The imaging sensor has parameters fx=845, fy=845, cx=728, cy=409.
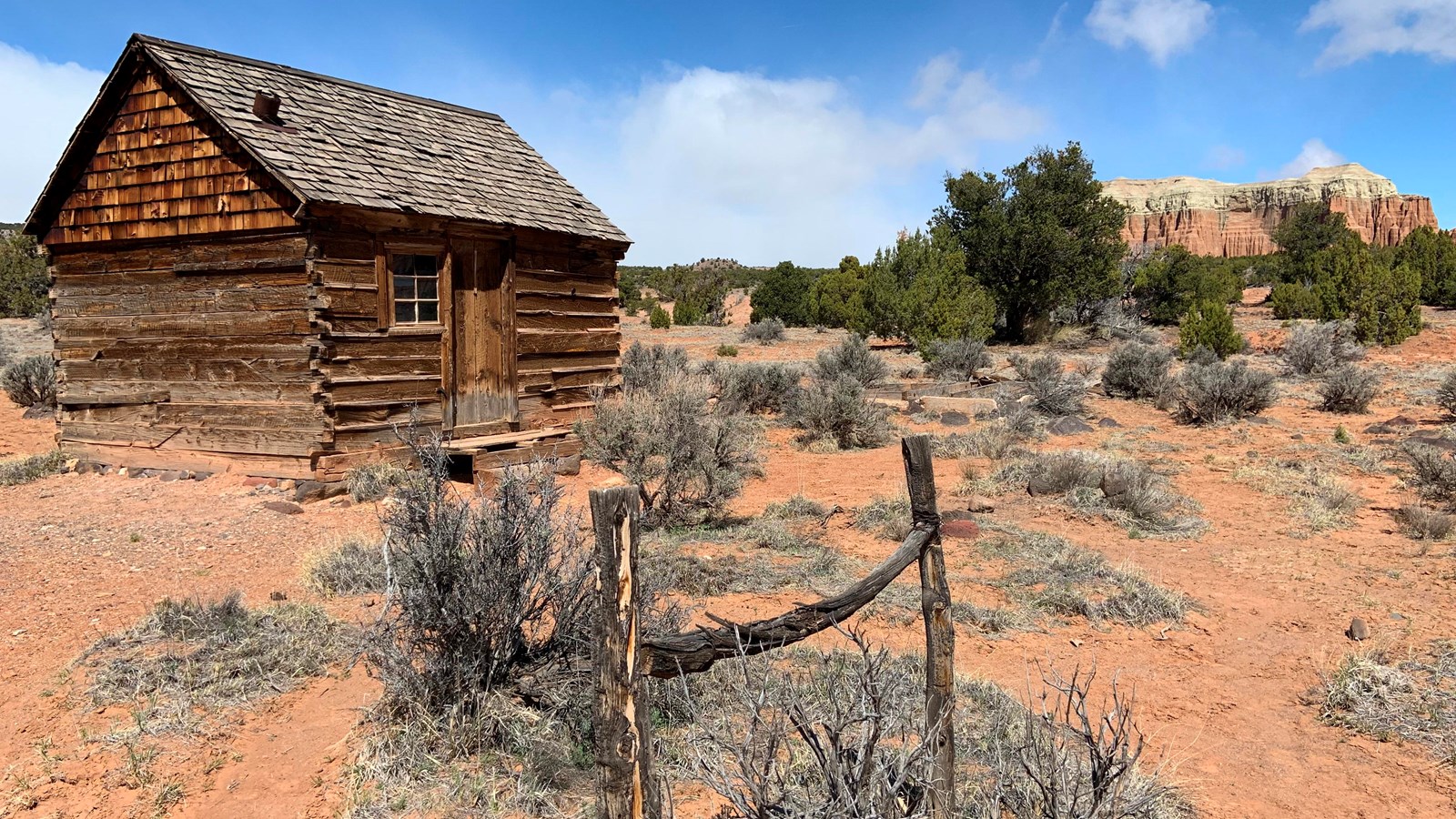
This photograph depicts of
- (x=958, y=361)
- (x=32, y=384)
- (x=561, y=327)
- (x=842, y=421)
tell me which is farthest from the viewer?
(x=958, y=361)

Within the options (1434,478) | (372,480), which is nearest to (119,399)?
(372,480)

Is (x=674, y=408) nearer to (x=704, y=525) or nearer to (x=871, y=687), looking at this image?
(x=704, y=525)

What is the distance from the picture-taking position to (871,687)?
2510mm

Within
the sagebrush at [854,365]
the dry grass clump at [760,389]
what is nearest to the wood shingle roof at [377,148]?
the dry grass clump at [760,389]

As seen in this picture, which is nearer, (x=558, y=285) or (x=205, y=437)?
(x=205, y=437)

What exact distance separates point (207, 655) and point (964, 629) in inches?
179

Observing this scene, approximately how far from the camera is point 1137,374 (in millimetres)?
15312

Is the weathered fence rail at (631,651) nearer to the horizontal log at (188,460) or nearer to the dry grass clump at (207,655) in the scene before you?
the dry grass clump at (207,655)

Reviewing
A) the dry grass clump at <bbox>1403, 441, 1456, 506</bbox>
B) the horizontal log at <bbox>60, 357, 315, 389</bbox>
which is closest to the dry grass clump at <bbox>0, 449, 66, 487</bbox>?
the horizontal log at <bbox>60, 357, 315, 389</bbox>

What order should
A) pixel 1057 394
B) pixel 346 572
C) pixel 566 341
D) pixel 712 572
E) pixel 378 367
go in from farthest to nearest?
pixel 1057 394 < pixel 566 341 < pixel 378 367 < pixel 712 572 < pixel 346 572

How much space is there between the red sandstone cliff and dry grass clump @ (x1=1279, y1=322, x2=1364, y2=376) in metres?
88.5

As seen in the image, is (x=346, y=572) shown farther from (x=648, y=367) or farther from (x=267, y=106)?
(x=648, y=367)

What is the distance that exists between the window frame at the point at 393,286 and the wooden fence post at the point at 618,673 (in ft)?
25.3

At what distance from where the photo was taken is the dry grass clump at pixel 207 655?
4.28 metres
